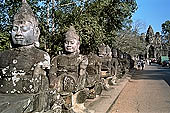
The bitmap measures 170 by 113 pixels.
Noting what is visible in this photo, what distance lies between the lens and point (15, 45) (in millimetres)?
3953

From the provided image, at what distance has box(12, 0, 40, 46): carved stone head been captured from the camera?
388cm

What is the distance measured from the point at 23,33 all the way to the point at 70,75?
1.88m

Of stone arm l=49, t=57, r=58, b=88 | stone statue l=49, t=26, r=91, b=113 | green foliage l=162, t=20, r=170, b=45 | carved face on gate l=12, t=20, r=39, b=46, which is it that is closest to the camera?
carved face on gate l=12, t=20, r=39, b=46

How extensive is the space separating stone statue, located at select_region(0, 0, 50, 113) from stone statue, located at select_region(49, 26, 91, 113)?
1.27 meters

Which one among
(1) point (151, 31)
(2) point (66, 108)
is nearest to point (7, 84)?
(2) point (66, 108)

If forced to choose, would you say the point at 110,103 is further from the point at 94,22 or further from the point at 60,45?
the point at 94,22

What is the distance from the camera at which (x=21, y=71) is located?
382 centimetres

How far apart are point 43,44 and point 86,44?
212cm

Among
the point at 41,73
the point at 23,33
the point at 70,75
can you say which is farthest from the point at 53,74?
the point at 23,33

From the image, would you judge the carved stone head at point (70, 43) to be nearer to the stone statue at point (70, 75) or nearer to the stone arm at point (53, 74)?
the stone statue at point (70, 75)

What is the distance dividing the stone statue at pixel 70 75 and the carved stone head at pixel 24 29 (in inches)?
56.8

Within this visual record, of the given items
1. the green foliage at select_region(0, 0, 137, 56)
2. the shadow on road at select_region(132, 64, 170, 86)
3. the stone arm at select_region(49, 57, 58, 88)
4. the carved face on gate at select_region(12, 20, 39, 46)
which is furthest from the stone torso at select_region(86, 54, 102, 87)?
the shadow on road at select_region(132, 64, 170, 86)

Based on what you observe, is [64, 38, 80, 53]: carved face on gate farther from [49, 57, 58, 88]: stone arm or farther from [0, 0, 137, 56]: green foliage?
A: [0, 0, 137, 56]: green foliage

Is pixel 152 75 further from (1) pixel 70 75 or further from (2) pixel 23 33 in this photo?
(2) pixel 23 33
